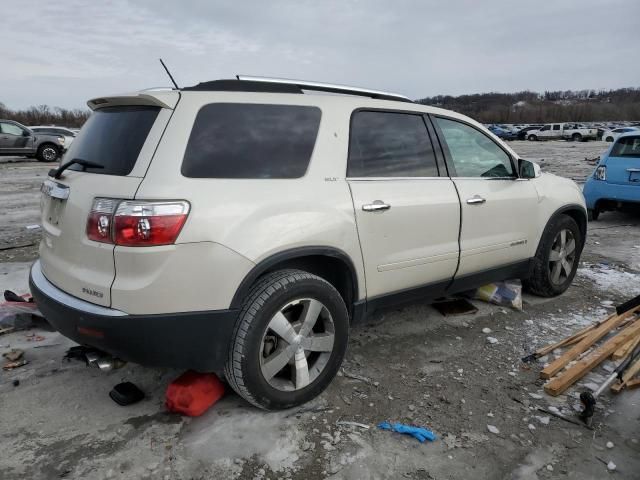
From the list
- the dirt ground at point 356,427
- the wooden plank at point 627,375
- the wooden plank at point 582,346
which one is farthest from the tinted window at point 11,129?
the wooden plank at point 627,375

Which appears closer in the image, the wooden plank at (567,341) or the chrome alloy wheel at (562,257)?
the wooden plank at (567,341)

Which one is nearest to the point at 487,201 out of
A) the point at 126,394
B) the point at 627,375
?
the point at 627,375

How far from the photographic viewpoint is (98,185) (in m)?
2.47

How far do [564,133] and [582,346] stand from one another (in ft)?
161

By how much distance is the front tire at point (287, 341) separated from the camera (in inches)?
100

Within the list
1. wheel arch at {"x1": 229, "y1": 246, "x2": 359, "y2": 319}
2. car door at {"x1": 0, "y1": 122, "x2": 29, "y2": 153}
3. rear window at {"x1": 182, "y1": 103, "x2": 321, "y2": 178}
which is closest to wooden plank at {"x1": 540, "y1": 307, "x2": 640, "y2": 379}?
wheel arch at {"x1": 229, "y1": 246, "x2": 359, "y2": 319}

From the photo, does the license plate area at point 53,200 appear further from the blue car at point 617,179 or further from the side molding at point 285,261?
the blue car at point 617,179

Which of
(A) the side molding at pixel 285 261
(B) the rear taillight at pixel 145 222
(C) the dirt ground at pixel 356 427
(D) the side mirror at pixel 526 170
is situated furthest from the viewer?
(D) the side mirror at pixel 526 170

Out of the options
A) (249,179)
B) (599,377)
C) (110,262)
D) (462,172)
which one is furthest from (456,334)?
(110,262)

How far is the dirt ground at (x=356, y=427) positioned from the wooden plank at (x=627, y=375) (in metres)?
0.06

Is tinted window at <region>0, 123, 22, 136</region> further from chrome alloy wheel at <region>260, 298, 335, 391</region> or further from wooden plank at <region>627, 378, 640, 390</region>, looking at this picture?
wooden plank at <region>627, 378, 640, 390</region>

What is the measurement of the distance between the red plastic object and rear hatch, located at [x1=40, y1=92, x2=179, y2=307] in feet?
2.34

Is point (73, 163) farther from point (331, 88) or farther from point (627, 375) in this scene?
point (627, 375)

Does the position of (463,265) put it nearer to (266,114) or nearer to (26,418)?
(266,114)
